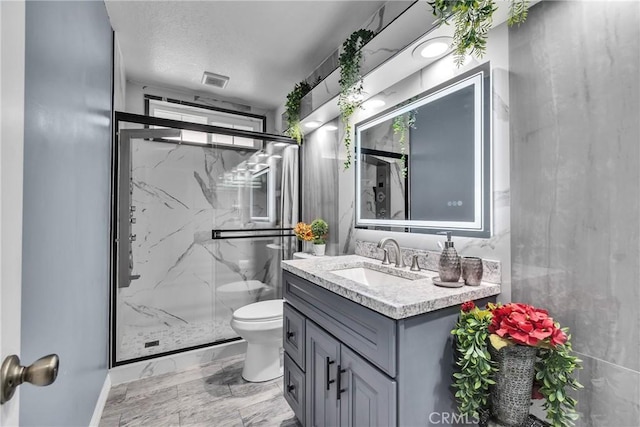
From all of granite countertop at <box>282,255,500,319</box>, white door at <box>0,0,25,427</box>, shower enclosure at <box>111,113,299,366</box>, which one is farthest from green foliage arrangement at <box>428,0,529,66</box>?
shower enclosure at <box>111,113,299,366</box>

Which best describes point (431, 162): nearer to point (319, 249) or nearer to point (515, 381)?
point (515, 381)

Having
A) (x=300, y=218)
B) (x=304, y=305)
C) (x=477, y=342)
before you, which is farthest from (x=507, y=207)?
(x=300, y=218)

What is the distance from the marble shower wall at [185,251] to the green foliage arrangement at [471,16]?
2053mm

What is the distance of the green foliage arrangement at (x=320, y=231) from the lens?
97.3 inches

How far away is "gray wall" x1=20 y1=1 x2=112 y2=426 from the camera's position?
857mm

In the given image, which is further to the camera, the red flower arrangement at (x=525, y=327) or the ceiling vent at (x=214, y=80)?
the ceiling vent at (x=214, y=80)

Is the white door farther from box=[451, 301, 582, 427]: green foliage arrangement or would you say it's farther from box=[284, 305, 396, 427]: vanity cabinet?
box=[451, 301, 582, 427]: green foliage arrangement

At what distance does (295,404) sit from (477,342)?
3.61ft

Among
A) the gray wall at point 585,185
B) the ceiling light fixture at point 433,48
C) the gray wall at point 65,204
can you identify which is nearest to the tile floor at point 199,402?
the gray wall at point 65,204

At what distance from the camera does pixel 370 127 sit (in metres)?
2.03

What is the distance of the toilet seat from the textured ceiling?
1976 mm

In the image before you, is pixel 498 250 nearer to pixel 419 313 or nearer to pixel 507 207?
pixel 507 207

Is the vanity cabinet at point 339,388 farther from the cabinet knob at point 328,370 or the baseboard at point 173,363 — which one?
the baseboard at point 173,363

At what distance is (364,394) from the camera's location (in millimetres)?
1127
